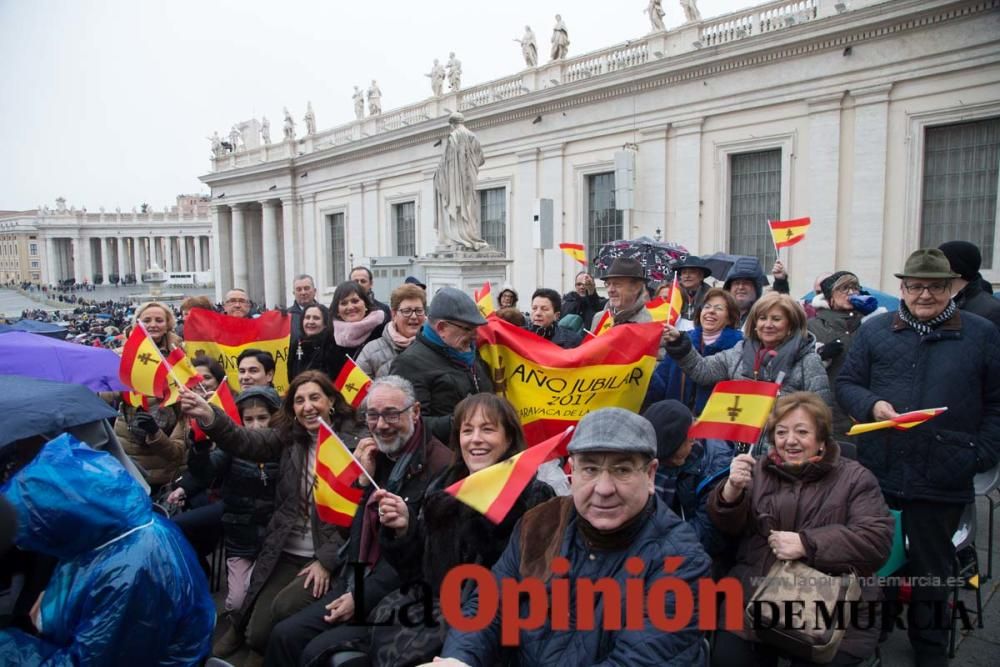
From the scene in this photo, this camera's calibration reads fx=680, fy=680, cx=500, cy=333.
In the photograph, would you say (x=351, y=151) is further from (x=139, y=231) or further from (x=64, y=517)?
(x=139, y=231)

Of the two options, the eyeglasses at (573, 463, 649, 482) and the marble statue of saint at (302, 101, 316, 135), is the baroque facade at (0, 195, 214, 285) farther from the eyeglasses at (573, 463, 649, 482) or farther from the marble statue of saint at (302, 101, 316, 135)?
the eyeglasses at (573, 463, 649, 482)

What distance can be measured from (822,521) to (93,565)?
2974 millimetres

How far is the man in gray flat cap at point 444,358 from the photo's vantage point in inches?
169

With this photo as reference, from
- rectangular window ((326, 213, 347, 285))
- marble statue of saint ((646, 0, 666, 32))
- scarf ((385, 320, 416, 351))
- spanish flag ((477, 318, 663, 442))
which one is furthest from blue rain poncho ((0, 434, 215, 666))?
rectangular window ((326, 213, 347, 285))

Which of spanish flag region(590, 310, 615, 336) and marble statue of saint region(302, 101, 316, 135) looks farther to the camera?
marble statue of saint region(302, 101, 316, 135)

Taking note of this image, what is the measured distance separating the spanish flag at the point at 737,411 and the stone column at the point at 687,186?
16727 millimetres

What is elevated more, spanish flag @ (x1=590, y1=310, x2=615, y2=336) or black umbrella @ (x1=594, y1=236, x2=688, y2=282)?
black umbrella @ (x1=594, y1=236, x2=688, y2=282)

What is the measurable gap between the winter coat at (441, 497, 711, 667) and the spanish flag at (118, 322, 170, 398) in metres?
3.15

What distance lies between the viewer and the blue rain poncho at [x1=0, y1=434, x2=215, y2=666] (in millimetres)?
2391

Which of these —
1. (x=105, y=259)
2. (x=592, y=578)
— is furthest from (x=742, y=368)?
(x=105, y=259)

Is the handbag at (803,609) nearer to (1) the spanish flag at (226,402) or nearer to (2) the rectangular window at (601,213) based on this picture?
(1) the spanish flag at (226,402)

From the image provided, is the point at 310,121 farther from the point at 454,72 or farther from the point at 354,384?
the point at 354,384

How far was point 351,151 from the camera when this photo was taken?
3288 cm

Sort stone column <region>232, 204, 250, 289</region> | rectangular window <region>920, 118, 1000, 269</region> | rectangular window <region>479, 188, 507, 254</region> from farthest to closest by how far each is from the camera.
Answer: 1. stone column <region>232, 204, 250, 289</region>
2. rectangular window <region>479, 188, 507, 254</region>
3. rectangular window <region>920, 118, 1000, 269</region>
